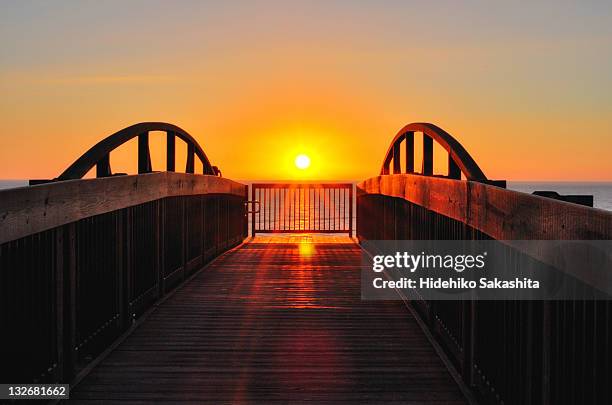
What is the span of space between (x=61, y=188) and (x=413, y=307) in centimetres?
364

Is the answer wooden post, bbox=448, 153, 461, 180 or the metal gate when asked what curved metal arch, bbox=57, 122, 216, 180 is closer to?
wooden post, bbox=448, 153, 461, 180

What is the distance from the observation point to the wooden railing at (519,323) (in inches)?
90.7

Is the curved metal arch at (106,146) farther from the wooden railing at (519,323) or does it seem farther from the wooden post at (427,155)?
the wooden post at (427,155)

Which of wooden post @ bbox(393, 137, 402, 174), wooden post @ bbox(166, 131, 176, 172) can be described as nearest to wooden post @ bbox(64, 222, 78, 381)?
wooden post @ bbox(166, 131, 176, 172)

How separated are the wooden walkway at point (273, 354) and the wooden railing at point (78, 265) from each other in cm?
24

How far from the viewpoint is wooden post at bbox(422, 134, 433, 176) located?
782 cm

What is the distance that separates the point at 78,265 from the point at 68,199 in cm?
59

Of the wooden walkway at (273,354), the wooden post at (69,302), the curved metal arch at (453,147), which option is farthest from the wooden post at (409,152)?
the wooden post at (69,302)

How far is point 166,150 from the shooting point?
9469mm

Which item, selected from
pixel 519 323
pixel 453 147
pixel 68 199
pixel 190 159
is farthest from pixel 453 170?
pixel 190 159

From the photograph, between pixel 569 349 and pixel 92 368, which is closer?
pixel 569 349

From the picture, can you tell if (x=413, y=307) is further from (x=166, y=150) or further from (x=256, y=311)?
(x=166, y=150)

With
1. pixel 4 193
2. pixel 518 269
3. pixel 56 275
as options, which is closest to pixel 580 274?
pixel 518 269

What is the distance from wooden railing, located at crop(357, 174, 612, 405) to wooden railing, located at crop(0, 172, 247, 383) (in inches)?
91.1
